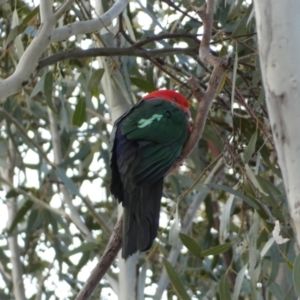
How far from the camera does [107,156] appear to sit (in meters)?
3.27

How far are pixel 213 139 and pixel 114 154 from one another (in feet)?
2.16

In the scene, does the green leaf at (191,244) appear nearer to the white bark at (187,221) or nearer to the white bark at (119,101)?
the white bark at (119,101)

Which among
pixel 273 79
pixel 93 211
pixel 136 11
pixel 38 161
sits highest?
pixel 136 11

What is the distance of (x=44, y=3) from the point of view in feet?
6.25

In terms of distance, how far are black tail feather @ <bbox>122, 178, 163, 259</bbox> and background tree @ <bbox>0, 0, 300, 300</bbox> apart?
0.17 metres

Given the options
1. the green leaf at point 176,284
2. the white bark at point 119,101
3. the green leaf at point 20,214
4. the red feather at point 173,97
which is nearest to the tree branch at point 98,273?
the green leaf at point 176,284

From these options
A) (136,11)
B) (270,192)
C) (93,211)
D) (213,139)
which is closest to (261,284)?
(270,192)

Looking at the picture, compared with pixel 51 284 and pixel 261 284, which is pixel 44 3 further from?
pixel 51 284

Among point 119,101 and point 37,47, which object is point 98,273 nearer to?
point 37,47

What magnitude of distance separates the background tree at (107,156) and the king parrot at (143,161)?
5.3 inches

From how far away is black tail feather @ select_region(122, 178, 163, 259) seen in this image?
6.30 ft

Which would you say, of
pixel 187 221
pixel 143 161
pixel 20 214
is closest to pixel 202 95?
pixel 143 161

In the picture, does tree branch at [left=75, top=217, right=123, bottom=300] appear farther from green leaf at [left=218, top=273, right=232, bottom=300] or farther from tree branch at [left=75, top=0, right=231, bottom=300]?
green leaf at [left=218, top=273, right=232, bottom=300]

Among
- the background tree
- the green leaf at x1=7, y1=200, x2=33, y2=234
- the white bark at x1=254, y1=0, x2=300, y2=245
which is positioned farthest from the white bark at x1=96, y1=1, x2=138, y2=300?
the white bark at x1=254, y1=0, x2=300, y2=245
